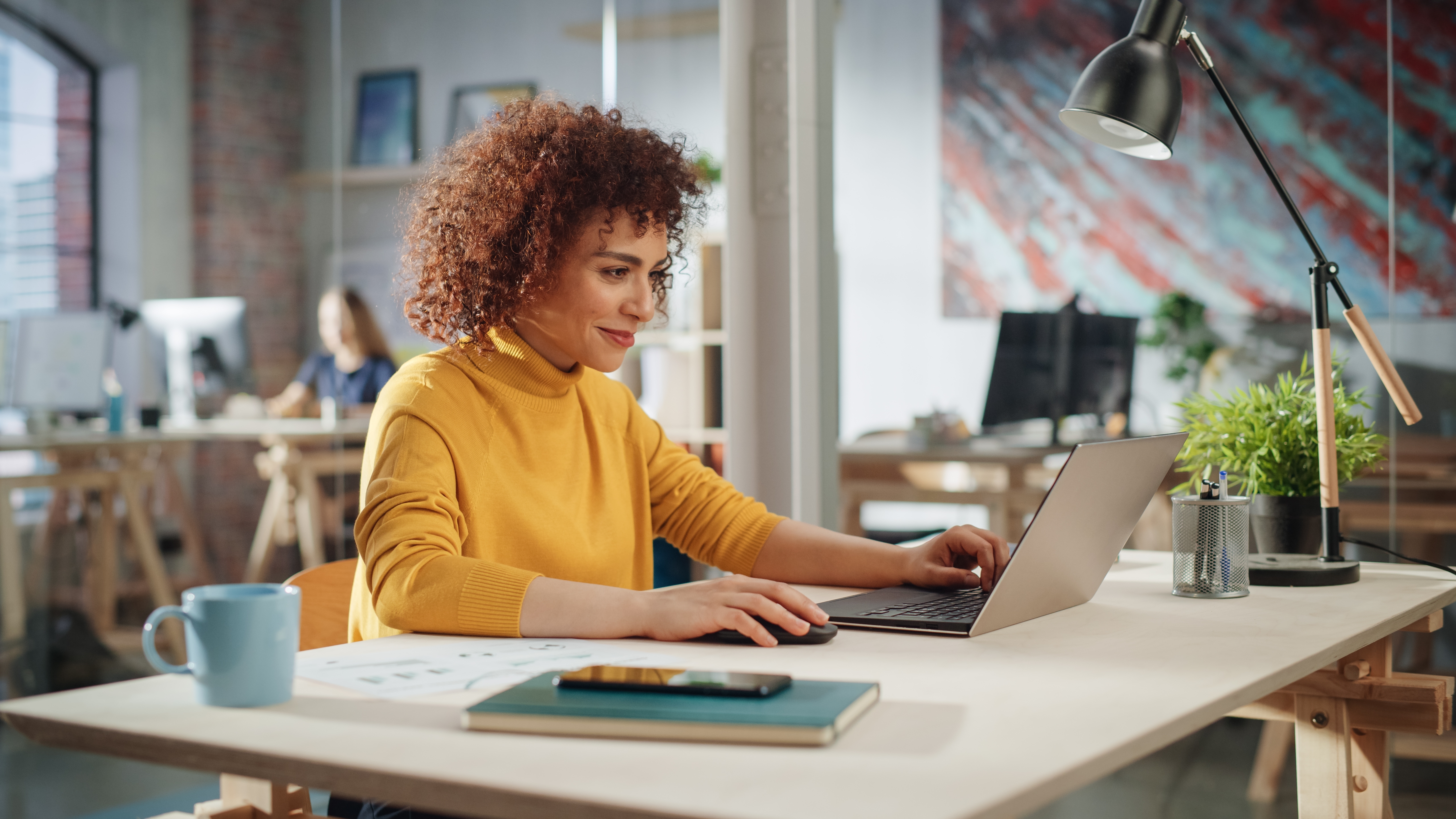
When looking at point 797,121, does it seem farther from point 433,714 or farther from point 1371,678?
point 433,714

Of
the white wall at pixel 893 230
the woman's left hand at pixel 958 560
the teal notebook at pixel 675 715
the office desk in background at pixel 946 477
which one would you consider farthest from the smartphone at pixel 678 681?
the white wall at pixel 893 230

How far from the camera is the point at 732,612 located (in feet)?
3.76

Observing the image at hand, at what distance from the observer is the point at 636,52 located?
4215 mm

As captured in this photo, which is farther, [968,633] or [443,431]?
[443,431]

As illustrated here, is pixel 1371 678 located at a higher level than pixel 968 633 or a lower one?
lower

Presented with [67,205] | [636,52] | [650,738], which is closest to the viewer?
[650,738]

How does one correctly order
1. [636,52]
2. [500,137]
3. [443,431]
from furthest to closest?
[636,52] → [500,137] → [443,431]

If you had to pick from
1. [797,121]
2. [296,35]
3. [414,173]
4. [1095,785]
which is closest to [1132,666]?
[797,121]

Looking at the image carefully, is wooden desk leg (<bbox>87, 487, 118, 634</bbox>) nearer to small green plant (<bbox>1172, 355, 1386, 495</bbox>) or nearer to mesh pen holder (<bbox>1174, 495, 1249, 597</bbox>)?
small green plant (<bbox>1172, 355, 1386, 495</bbox>)

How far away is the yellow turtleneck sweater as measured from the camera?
4.05ft

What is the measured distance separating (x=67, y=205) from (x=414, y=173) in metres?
0.97

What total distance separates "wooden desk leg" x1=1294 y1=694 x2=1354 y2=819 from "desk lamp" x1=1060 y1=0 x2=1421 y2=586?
0.15 m

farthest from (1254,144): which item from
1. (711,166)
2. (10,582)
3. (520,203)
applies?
(10,582)

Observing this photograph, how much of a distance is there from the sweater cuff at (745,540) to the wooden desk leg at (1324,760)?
0.69m
